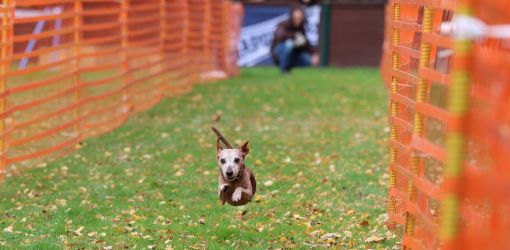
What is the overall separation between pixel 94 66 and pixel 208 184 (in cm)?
493

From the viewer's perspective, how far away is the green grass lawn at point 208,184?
7742 millimetres

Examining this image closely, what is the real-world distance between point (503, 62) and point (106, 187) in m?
6.12

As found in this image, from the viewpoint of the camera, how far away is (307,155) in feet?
39.2

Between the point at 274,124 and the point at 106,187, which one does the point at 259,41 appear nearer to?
the point at 274,124

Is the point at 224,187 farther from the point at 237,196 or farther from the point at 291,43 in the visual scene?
the point at 291,43

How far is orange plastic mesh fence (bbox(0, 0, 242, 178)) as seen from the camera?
11102 mm

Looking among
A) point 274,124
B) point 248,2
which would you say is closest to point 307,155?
point 274,124

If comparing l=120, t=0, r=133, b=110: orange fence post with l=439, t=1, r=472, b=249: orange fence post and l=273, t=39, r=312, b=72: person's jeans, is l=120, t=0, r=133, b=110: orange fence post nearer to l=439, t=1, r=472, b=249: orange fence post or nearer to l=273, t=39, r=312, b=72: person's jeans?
l=273, t=39, r=312, b=72: person's jeans

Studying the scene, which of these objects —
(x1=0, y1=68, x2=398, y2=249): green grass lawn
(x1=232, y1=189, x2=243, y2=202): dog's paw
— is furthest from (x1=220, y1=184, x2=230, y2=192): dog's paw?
(x1=0, y1=68, x2=398, y2=249): green grass lawn

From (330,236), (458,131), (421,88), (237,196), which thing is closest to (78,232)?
(237,196)

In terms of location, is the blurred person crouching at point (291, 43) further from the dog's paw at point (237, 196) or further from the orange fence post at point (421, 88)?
the orange fence post at point (421, 88)

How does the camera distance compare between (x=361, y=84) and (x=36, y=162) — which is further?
(x=361, y=84)

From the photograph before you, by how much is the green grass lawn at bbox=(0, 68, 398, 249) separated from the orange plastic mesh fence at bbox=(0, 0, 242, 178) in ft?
1.53

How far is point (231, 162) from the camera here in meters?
7.22
